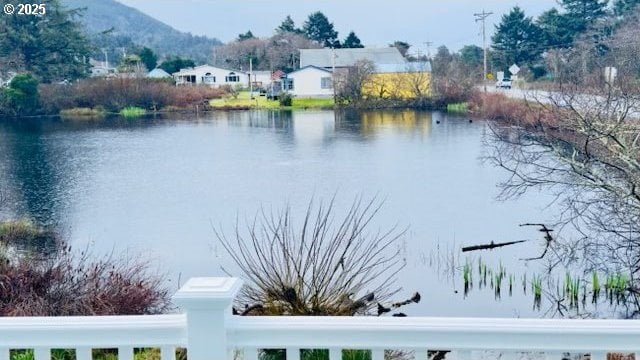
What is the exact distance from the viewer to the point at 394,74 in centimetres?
3900

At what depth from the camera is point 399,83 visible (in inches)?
1528

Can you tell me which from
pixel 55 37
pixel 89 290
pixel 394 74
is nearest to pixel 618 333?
pixel 89 290

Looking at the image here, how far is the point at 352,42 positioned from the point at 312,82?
39.6ft

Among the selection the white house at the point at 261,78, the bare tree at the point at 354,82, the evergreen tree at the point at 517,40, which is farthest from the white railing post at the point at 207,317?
the white house at the point at 261,78

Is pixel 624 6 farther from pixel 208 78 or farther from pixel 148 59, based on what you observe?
pixel 148 59

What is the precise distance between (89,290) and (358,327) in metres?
4.64

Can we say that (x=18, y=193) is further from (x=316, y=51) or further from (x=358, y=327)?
(x=316, y=51)

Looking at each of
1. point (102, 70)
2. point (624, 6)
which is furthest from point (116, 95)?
point (624, 6)

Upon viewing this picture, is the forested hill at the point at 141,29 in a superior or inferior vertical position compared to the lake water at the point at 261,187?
superior

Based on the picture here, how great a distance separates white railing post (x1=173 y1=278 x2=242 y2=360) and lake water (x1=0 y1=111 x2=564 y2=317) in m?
5.77

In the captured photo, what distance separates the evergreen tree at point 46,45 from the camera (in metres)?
42.4

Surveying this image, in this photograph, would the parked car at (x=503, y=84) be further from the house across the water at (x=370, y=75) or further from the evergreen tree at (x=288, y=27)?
the evergreen tree at (x=288, y=27)

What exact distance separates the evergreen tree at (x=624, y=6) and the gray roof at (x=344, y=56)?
12.2 m

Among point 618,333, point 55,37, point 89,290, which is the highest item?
point 55,37
